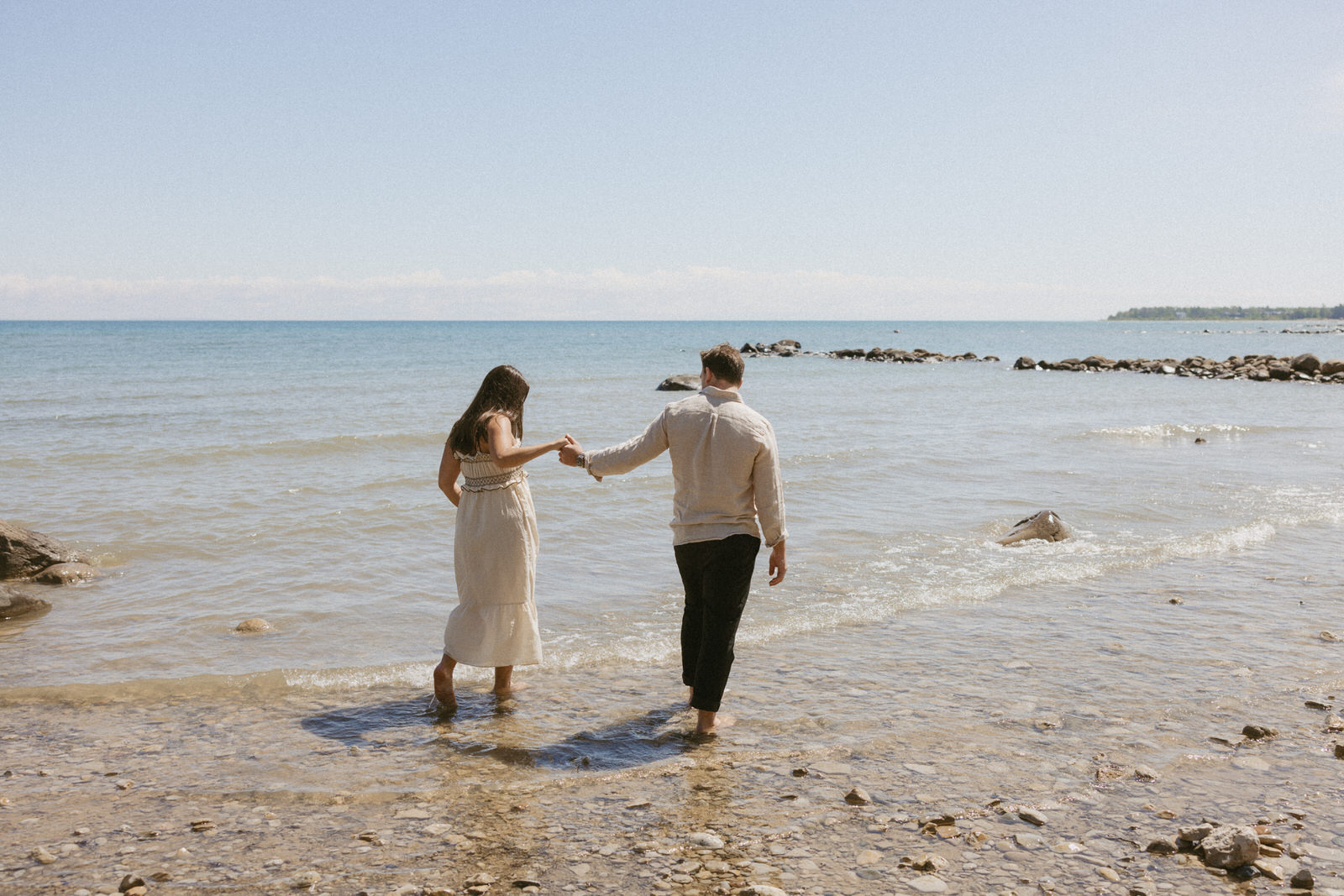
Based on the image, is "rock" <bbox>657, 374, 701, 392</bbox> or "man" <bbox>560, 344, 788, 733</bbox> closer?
"man" <bbox>560, 344, 788, 733</bbox>

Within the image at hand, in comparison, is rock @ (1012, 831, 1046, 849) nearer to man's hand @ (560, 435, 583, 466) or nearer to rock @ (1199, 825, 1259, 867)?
rock @ (1199, 825, 1259, 867)

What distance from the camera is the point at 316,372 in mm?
42625

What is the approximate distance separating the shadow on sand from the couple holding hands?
0.19 meters

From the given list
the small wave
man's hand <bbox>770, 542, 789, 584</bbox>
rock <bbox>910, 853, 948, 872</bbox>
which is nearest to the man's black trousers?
man's hand <bbox>770, 542, 789, 584</bbox>

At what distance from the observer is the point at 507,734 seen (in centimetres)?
544

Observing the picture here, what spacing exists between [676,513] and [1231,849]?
309 centimetres

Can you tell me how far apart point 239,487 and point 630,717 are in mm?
10229

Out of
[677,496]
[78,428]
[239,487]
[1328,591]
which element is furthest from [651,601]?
[78,428]

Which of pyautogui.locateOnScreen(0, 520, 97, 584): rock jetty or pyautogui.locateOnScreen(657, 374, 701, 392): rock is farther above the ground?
pyautogui.locateOnScreen(657, 374, 701, 392): rock

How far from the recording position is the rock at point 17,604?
313 inches

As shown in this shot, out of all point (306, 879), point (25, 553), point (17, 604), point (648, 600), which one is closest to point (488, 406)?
point (306, 879)

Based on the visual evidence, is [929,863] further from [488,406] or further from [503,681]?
[488,406]

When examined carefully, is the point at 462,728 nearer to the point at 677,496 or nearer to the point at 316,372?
the point at 677,496

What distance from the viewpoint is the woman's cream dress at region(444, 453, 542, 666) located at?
567 cm
